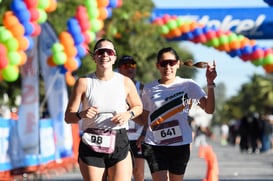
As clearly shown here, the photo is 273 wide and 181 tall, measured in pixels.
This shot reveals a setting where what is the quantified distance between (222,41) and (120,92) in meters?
17.5

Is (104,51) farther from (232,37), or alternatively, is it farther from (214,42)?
(214,42)

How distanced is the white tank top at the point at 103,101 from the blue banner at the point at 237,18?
686 inches

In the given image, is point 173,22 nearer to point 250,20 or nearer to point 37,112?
point 250,20

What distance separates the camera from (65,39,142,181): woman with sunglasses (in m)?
8.60

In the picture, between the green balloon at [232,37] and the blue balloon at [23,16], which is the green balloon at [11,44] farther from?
the green balloon at [232,37]

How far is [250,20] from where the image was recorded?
85.0 ft

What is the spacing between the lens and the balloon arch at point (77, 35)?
14489mm

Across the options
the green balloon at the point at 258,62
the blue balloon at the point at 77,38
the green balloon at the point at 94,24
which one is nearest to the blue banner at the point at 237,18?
the green balloon at the point at 258,62

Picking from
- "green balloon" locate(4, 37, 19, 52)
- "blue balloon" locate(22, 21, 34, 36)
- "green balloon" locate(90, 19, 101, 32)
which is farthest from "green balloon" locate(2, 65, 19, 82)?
"green balloon" locate(90, 19, 101, 32)

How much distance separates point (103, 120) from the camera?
867 centimetres

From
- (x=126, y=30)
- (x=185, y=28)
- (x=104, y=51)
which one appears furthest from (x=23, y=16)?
(x=126, y=30)

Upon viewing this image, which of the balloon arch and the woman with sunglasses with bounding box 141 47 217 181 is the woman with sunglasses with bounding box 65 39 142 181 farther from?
the balloon arch

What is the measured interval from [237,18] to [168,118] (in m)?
16.2

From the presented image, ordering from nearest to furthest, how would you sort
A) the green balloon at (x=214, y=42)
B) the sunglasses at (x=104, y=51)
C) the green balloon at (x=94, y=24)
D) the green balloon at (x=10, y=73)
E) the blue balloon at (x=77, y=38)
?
1. the sunglasses at (x=104, y=51)
2. the green balloon at (x=10, y=73)
3. the blue balloon at (x=77, y=38)
4. the green balloon at (x=94, y=24)
5. the green balloon at (x=214, y=42)
